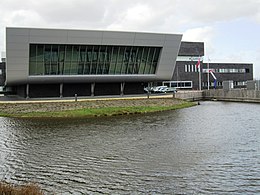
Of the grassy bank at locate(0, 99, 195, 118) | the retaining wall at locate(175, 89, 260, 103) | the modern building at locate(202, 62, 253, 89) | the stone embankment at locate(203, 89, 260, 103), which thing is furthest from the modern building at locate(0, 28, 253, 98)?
the modern building at locate(202, 62, 253, 89)

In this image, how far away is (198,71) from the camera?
289 ft

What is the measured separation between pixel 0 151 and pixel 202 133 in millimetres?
11155

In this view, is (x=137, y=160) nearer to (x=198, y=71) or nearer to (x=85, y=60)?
(x=85, y=60)

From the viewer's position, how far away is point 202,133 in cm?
1900

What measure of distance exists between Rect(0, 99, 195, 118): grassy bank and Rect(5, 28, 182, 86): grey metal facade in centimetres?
1047

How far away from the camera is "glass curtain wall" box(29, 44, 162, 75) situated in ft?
153

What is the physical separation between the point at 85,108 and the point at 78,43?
14.9 metres

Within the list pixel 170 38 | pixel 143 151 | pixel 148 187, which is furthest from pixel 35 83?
pixel 148 187

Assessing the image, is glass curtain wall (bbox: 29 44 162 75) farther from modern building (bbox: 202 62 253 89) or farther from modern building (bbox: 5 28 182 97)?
modern building (bbox: 202 62 253 89)

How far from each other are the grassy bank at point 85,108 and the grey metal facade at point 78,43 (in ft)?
34.3

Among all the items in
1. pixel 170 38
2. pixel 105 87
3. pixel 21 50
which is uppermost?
pixel 170 38

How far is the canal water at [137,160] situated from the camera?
9.53m

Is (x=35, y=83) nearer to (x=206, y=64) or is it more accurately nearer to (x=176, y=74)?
(x=176, y=74)

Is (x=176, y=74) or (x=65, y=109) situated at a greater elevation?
(x=176, y=74)
